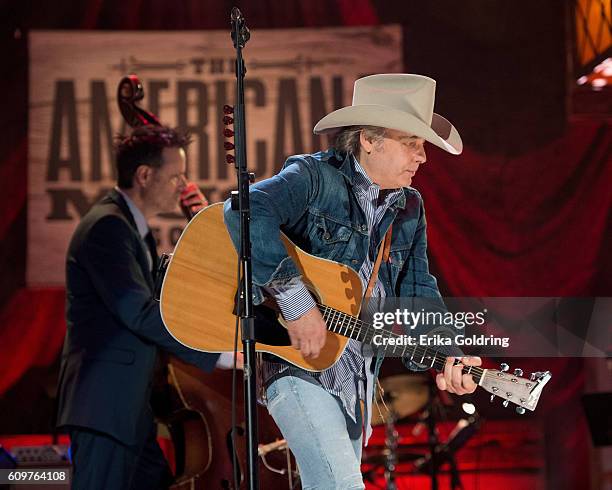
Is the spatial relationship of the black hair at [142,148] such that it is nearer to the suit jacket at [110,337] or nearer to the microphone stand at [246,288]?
the suit jacket at [110,337]

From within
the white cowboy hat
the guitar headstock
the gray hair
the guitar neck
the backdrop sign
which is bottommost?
the guitar headstock

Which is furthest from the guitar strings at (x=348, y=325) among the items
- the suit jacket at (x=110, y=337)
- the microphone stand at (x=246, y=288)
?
the suit jacket at (x=110, y=337)

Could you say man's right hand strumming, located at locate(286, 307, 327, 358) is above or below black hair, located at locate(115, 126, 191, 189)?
below

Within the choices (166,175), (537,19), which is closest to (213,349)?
(166,175)

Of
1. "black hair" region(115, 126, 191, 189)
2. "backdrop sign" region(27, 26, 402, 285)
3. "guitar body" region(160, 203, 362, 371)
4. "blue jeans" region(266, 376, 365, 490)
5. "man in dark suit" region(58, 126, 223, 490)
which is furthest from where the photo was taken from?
"backdrop sign" region(27, 26, 402, 285)

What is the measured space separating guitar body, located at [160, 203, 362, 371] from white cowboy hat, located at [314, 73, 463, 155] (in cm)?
49

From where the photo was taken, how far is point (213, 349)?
3180mm

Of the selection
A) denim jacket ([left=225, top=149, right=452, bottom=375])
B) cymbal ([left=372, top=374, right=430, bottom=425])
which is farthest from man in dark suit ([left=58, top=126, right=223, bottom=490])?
cymbal ([left=372, top=374, right=430, bottom=425])

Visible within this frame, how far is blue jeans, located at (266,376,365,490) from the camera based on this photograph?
2832 mm

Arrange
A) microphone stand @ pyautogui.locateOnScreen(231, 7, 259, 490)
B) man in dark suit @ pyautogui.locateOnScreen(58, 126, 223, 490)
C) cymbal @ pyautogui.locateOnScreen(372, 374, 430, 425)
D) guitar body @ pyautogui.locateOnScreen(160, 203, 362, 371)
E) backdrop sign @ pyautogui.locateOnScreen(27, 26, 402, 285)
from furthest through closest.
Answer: backdrop sign @ pyautogui.locateOnScreen(27, 26, 402, 285)
cymbal @ pyautogui.locateOnScreen(372, 374, 430, 425)
man in dark suit @ pyautogui.locateOnScreen(58, 126, 223, 490)
guitar body @ pyautogui.locateOnScreen(160, 203, 362, 371)
microphone stand @ pyautogui.locateOnScreen(231, 7, 259, 490)

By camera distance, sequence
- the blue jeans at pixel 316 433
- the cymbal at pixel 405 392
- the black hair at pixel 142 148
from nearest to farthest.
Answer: the blue jeans at pixel 316 433
the black hair at pixel 142 148
the cymbal at pixel 405 392

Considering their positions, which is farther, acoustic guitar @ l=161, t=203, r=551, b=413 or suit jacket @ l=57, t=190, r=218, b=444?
suit jacket @ l=57, t=190, r=218, b=444

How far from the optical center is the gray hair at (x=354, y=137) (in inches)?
128

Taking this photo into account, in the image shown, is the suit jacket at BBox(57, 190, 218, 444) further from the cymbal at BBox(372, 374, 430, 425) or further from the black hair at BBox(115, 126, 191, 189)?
the cymbal at BBox(372, 374, 430, 425)
